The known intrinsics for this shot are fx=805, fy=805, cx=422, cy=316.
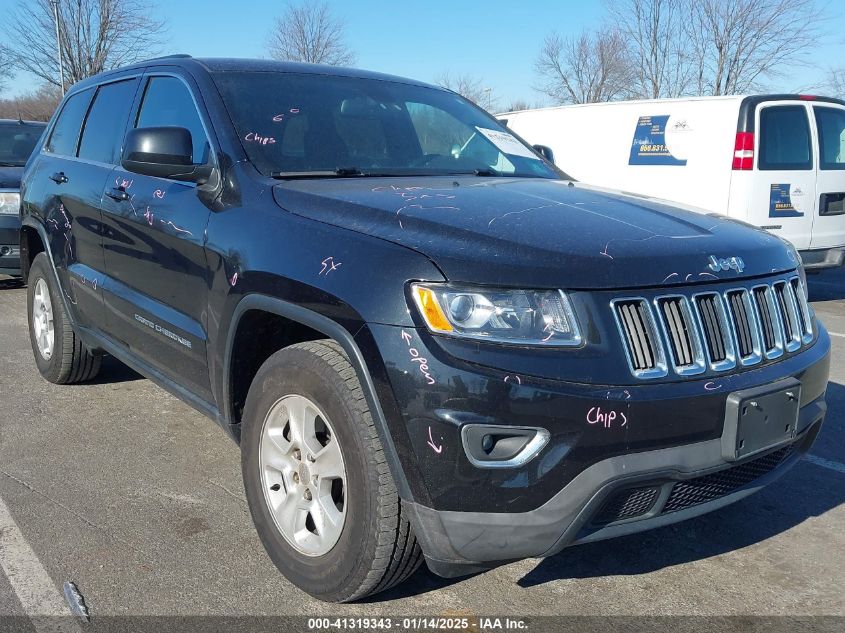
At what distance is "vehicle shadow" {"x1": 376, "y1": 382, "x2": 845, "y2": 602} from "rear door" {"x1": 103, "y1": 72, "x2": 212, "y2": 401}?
1.32 metres

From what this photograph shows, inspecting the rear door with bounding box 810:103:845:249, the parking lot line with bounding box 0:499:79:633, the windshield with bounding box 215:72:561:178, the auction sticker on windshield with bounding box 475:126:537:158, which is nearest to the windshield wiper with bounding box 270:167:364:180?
the windshield with bounding box 215:72:561:178

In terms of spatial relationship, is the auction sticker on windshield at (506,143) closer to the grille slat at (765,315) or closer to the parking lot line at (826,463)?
the grille slat at (765,315)

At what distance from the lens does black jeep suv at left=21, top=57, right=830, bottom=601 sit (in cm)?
213

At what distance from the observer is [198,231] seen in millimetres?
3039

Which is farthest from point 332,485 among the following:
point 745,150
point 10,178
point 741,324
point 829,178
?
point 829,178

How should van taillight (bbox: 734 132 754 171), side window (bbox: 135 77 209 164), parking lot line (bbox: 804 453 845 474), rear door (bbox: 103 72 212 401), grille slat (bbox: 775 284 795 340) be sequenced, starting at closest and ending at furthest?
1. grille slat (bbox: 775 284 795 340)
2. rear door (bbox: 103 72 212 401)
3. side window (bbox: 135 77 209 164)
4. parking lot line (bbox: 804 453 845 474)
5. van taillight (bbox: 734 132 754 171)

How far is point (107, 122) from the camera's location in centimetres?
427

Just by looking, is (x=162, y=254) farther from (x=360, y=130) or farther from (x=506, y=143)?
(x=506, y=143)

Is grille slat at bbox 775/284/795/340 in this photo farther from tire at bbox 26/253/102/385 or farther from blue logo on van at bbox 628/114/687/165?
blue logo on van at bbox 628/114/687/165

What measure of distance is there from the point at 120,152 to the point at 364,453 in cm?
246

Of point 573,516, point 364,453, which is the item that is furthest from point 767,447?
point 364,453

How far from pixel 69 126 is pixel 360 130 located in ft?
7.65

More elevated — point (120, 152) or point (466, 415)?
A: point (120, 152)

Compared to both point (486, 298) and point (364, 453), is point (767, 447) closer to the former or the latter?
point (486, 298)
